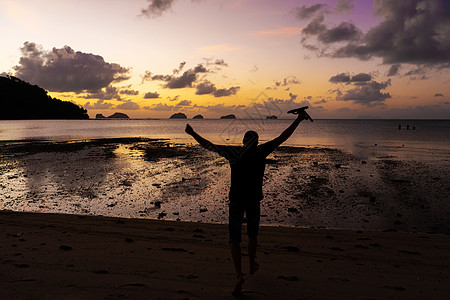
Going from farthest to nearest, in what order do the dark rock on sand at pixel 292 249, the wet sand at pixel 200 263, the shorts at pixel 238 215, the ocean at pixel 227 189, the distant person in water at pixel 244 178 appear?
1. the ocean at pixel 227 189
2. the dark rock on sand at pixel 292 249
3. the wet sand at pixel 200 263
4. the shorts at pixel 238 215
5. the distant person in water at pixel 244 178

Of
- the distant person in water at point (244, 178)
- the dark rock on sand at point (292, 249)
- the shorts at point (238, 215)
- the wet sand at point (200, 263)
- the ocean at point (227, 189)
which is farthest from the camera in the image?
the ocean at point (227, 189)

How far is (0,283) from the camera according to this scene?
16.2ft

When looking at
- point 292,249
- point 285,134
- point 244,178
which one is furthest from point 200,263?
point 285,134

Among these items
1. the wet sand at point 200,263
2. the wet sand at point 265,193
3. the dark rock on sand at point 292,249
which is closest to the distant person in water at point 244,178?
the wet sand at point 200,263

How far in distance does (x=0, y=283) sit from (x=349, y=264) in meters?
6.60

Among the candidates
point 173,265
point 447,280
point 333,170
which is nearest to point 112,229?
point 173,265

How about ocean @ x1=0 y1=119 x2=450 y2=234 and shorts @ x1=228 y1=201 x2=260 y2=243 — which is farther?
ocean @ x1=0 y1=119 x2=450 y2=234

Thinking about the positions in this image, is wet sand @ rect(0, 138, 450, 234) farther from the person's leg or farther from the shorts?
the shorts

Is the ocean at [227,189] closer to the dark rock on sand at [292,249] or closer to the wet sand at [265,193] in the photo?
the wet sand at [265,193]

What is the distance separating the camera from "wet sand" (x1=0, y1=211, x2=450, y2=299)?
487 centimetres

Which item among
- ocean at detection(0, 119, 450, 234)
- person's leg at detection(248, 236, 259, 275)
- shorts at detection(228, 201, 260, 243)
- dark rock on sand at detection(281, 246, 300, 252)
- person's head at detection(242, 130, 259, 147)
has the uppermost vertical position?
person's head at detection(242, 130, 259, 147)

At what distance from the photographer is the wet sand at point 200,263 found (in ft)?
16.0

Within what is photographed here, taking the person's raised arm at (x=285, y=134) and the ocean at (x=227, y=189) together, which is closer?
the person's raised arm at (x=285, y=134)

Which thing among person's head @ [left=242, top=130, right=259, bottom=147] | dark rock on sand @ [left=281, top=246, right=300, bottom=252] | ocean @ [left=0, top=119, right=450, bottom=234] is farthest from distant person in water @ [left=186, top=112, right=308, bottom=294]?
dark rock on sand @ [left=281, top=246, right=300, bottom=252]
